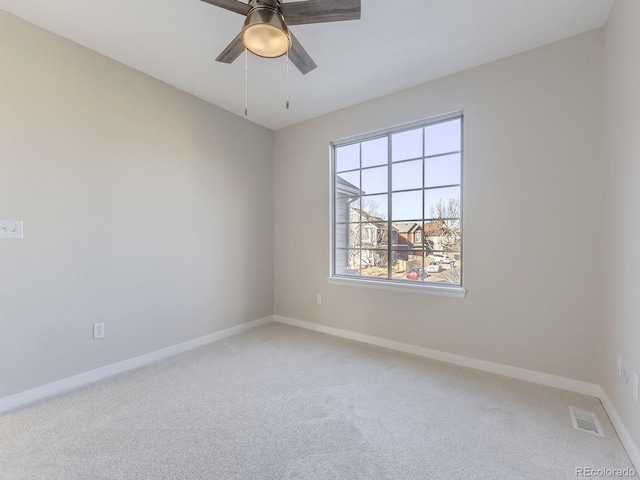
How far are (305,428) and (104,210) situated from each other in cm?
234

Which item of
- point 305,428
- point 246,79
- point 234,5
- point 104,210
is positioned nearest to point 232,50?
point 234,5

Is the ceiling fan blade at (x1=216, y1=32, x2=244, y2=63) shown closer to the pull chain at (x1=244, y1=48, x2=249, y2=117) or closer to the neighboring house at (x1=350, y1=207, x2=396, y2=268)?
the pull chain at (x1=244, y1=48, x2=249, y2=117)

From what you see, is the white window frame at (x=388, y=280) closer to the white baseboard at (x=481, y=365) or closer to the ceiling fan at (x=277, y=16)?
the white baseboard at (x=481, y=365)

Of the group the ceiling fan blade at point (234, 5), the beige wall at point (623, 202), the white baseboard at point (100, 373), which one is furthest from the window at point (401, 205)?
the ceiling fan blade at point (234, 5)

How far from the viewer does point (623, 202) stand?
1752mm

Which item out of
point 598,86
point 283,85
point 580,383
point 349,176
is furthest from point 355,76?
point 580,383

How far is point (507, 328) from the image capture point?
2.48 m

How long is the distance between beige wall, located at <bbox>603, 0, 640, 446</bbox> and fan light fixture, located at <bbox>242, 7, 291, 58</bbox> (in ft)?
6.23

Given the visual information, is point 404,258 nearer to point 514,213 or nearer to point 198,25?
point 514,213

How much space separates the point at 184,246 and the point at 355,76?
2404 millimetres

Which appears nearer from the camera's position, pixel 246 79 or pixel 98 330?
pixel 98 330

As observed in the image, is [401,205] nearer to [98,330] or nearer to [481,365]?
[481,365]

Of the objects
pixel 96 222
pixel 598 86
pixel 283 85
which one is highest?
pixel 283 85

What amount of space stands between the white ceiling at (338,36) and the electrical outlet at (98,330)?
2.27 metres
